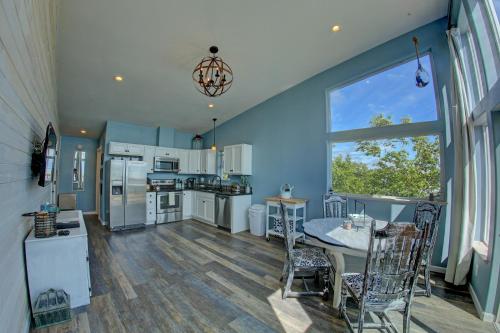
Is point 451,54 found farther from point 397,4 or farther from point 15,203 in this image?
point 15,203

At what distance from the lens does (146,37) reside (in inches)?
113

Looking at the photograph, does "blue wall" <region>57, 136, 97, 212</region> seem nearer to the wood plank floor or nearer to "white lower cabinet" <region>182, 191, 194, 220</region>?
"white lower cabinet" <region>182, 191, 194, 220</region>

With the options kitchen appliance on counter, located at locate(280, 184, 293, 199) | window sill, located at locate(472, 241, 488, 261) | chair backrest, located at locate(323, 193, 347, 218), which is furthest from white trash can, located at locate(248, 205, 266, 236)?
window sill, located at locate(472, 241, 488, 261)

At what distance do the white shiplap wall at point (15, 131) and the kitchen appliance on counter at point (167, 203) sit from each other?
12.3ft

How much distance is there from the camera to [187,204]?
6.02 meters

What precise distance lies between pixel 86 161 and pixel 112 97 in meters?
4.24

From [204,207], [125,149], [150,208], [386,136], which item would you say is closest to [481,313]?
[386,136]

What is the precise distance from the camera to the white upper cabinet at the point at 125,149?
516 centimetres

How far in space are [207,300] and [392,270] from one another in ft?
6.16

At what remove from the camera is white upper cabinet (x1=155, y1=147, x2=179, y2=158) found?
5883 mm

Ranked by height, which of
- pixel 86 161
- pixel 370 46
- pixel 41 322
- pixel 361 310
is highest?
pixel 370 46

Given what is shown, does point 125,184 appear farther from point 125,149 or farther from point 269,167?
point 269,167

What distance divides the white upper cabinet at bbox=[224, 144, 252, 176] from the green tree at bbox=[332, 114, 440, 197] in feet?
7.26

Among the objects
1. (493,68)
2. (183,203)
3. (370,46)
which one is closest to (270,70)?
(370,46)
